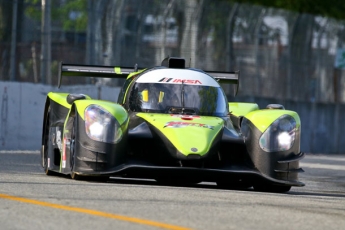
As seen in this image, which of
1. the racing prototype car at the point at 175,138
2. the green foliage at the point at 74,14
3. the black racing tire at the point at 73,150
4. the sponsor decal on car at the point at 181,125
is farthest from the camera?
the green foliage at the point at 74,14

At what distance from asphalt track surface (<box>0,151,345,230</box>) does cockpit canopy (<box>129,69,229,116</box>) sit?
55.4 inches

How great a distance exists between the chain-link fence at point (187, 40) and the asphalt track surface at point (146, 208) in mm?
10023

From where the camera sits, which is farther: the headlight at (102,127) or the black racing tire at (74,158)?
the black racing tire at (74,158)

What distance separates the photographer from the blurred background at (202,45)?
68.9ft

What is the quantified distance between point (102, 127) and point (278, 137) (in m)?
1.79

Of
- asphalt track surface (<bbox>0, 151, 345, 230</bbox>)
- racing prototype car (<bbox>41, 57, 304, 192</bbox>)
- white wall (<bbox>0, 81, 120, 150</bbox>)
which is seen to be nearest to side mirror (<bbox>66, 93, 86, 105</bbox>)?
racing prototype car (<bbox>41, 57, 304, 192</bbox>)

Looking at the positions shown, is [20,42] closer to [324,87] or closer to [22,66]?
[22,66]

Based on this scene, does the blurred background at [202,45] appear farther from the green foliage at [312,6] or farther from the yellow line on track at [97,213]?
the yellow line on track at [97,213]

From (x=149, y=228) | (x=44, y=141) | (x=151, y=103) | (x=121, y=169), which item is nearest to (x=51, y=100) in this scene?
(x=44, y=141)

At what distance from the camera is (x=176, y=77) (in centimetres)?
1225

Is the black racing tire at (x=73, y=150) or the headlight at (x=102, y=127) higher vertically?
the headlight at (x=102, y=127)

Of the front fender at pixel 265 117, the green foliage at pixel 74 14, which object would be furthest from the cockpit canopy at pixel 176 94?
the green foliage at pixel 74 14

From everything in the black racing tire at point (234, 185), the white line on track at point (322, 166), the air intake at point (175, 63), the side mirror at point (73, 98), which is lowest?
the white line on track at point (322, 166)

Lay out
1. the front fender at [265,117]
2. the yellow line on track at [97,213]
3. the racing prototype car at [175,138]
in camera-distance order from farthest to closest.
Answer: the front fender at [265,117], the racing prototype car at [175,138], the yellow line on track at [97,213]
